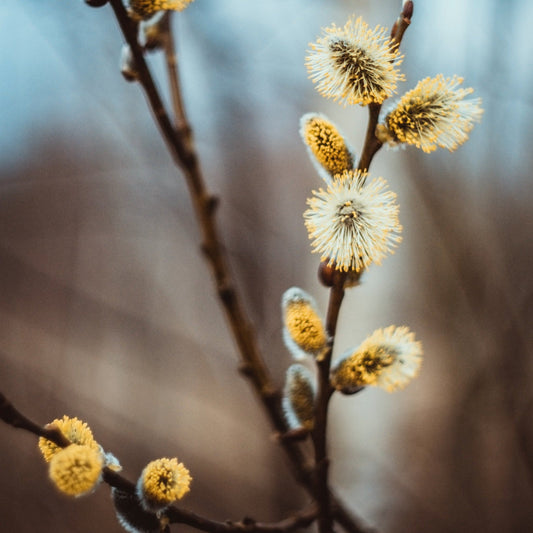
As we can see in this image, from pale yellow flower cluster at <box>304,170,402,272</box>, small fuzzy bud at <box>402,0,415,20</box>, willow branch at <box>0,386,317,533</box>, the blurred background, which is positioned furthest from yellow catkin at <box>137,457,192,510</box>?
the blurred background

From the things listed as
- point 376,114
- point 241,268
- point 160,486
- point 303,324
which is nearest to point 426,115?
point 376,114

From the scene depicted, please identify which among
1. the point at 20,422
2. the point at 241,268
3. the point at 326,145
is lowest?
the point at 241,268

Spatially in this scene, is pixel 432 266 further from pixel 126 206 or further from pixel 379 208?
pixel 379 208

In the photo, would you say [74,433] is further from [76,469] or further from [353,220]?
[353,220]

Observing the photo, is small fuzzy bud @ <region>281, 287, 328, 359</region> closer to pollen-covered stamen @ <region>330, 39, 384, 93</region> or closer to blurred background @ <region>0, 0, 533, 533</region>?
pollen-covered stamen @ <region>330, 39, 384, 93</region>

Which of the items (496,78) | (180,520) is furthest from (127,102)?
(180,520)

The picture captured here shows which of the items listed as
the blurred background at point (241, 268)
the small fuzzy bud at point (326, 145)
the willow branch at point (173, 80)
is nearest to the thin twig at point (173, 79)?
the willow branch at point (173, 80)

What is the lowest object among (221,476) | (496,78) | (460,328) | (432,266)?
(221,476)
